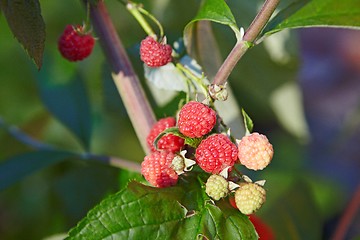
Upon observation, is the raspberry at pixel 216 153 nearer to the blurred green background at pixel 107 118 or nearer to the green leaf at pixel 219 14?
the green leaf at pixel 219 14

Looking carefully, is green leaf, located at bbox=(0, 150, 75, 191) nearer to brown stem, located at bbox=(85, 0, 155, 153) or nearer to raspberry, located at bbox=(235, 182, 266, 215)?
brown stem, located at bbox=(85, 0, 155, 153)

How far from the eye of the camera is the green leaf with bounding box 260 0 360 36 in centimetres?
60

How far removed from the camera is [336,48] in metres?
2.40

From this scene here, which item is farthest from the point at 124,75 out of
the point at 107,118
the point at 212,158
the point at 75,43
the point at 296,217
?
the point at 107,118

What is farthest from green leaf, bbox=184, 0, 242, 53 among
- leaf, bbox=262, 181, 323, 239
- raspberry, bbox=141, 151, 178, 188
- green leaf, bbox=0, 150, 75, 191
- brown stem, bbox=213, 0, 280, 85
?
leaf, bbox=262, 181, 323, 239

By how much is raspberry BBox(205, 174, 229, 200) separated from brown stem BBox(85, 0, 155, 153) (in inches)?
5.4

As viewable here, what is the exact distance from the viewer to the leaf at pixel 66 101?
0.91 metres

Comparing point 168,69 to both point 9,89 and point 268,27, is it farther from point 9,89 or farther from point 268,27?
point 9,89

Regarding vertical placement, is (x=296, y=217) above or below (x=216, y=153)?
below

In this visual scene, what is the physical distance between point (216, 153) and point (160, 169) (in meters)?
0.06

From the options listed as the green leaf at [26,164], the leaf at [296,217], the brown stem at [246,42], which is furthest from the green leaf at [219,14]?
the leaf at [296,217]

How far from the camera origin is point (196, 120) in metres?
0.55

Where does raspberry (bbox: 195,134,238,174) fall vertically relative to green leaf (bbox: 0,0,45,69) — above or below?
below

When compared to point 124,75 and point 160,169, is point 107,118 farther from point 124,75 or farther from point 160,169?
point 160,169
